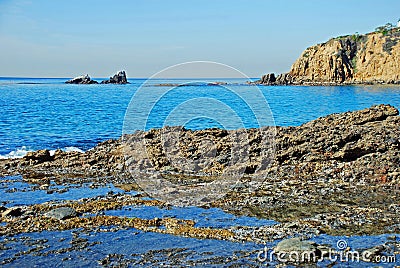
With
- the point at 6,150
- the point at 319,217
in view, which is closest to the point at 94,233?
the point at 319,217

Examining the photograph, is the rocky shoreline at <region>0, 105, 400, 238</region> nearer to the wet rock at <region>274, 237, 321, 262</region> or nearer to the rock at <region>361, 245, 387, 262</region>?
the wet rock at <region>274, 237, 321, 262</region>

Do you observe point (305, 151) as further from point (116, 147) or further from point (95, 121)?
point (95, 121)

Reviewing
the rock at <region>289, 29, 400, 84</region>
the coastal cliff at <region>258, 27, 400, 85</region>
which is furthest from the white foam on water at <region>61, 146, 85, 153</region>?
the rock at <region>289, 29, 400, 84</region>

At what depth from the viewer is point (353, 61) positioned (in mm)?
178500

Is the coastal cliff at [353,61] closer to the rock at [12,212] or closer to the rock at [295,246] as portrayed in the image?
the rock at [295,246]

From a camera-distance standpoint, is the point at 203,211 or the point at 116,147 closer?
the point at 203,211

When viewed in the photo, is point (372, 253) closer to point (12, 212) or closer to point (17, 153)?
point (12, 212)

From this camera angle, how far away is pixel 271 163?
21938mm

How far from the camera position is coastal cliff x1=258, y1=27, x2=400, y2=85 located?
531 ft

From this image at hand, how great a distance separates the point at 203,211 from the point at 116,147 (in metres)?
11.6
